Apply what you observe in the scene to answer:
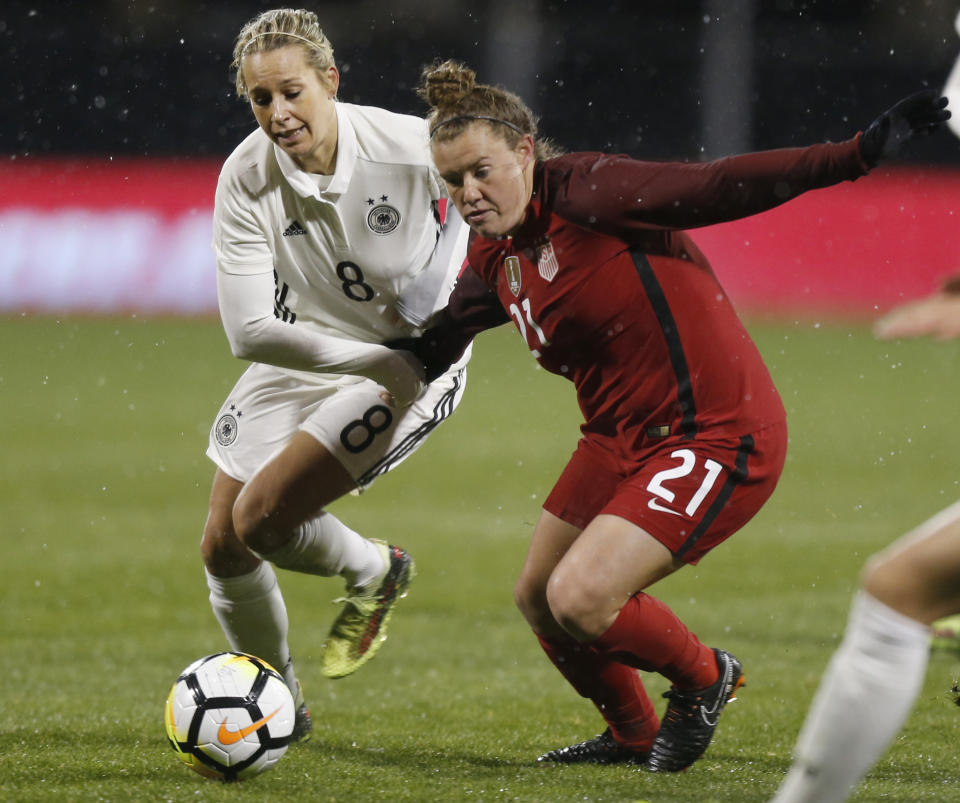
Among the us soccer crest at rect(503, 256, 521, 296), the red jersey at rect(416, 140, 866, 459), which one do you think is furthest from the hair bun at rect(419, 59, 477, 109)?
the us soccer crest at rect(503, 256, 521, 296)

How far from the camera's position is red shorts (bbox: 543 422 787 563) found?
11.9ft

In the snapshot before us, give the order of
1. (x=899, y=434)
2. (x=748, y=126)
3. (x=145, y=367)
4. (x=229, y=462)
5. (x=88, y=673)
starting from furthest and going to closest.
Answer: (x=748, y=126)
(x=145, y=367)
(x=899, y=434)
(x=88, y=673)
(x=229, y=462)

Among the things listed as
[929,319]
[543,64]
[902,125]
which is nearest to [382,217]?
[902,125]

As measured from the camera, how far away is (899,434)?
40.1 ft

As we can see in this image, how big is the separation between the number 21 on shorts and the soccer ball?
47.6 inches

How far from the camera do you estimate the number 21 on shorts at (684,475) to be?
3635 millimetres

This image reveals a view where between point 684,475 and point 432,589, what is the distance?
446 cm

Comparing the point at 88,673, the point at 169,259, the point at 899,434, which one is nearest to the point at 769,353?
the point at 899,434

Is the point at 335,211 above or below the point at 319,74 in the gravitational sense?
below

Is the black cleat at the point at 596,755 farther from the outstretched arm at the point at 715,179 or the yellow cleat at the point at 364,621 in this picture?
the outstretched arm at the point at 715,179

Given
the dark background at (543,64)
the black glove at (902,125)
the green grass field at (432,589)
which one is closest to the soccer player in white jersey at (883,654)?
the black glove at (902,125)

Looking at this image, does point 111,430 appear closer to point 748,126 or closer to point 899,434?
point 899,434

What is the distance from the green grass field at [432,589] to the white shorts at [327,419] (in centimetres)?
94

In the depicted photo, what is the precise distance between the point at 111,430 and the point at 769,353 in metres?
7.85
